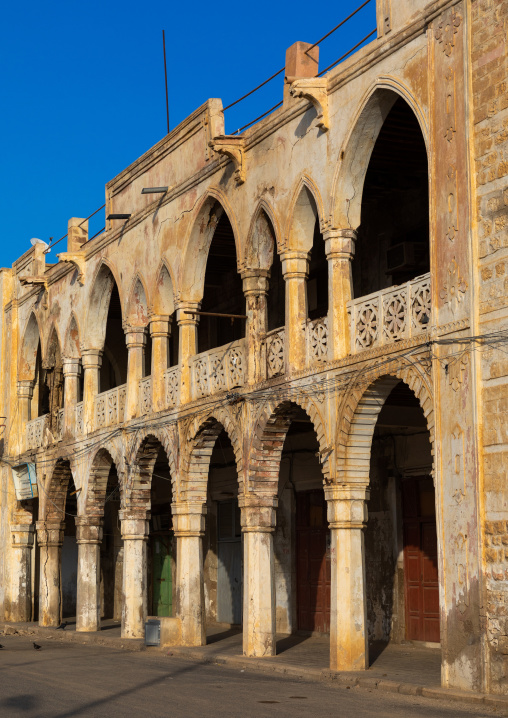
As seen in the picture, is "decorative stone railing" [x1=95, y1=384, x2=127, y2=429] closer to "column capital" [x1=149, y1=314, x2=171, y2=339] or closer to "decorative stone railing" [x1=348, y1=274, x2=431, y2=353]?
"column capital" [x1=149, y1=314, x2=171, y2=339]

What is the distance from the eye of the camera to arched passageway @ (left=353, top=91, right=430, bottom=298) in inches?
661

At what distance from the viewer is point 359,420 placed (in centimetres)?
1429

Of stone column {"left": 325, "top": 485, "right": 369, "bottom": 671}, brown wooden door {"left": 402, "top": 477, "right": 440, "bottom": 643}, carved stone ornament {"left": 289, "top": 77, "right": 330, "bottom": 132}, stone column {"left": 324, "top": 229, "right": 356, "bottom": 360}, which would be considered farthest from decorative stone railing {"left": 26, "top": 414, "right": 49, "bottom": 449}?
carved stone ornament {"left": 289, "top": 77, "right": 330, "bottom": 132}

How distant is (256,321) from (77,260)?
8109 millimetres

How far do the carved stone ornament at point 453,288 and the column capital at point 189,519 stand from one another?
757 centimetres

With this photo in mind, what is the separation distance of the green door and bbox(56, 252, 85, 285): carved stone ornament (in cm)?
686

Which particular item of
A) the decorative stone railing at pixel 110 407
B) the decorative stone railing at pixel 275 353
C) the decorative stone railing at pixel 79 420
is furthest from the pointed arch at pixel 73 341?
the decorative stone railing at pixel 275 353

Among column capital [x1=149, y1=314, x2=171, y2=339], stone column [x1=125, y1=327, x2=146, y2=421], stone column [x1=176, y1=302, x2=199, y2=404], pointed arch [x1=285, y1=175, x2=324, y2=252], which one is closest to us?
pointed arch [x1=285, y1=175, x2=324, y2=252]

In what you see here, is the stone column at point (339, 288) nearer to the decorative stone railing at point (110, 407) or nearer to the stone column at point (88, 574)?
the decorative stone railing at point (110, 407)

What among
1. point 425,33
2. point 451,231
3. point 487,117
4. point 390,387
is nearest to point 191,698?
point 390,387

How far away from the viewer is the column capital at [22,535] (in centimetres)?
2758

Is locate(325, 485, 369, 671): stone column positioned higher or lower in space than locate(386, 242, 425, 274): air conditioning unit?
lower

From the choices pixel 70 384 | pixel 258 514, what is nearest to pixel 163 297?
pixel 70 384

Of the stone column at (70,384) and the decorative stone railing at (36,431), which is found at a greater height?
the stone column at (70,384)
